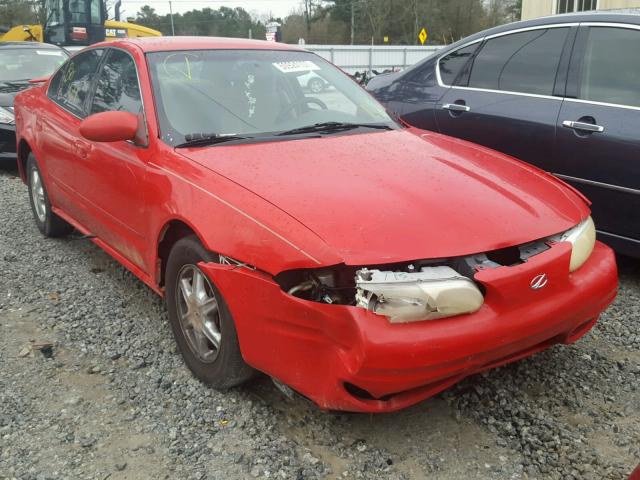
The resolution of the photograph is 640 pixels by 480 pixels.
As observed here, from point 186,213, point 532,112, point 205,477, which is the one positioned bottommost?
point 205,477

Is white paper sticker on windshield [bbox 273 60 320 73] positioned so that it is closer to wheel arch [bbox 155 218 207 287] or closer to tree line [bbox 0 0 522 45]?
wheel arch [bbox 155 218 207 287]

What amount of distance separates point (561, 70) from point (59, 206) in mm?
3497

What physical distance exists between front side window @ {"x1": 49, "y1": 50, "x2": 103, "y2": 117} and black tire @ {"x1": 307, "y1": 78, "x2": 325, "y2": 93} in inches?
55.3

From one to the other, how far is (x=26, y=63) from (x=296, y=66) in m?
6.48

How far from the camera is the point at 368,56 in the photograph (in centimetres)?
2627

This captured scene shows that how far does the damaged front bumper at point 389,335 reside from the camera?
78.0 inches

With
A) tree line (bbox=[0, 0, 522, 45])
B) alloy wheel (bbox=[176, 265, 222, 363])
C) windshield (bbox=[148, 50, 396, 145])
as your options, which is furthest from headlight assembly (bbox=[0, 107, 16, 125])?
tree line (bbox=[0, 0, 522, 45])

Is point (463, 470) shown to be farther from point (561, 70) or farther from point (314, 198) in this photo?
point (561, 70)

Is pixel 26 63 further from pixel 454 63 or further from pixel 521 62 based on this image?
pixel 521 62

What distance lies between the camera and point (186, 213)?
2.58 m

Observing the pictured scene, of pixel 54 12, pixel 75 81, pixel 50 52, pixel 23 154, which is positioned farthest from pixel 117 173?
pixel 54 12

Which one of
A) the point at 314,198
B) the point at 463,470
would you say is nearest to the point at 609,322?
the point at 463,470

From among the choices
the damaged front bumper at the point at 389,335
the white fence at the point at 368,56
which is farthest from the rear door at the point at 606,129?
the white fence at the point at 368,56

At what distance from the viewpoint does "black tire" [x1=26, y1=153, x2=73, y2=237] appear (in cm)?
464
